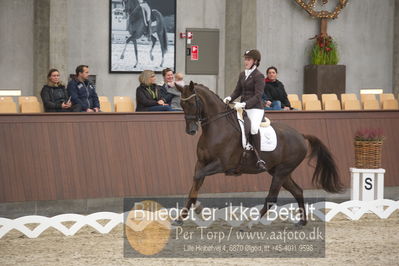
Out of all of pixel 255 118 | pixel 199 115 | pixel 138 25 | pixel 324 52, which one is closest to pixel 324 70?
pixel 324 52

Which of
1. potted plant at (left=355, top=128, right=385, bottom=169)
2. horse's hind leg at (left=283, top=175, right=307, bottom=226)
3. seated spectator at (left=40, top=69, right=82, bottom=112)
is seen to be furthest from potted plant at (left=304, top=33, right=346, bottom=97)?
horse's hind leg at (left=283, top=175, right=307, bottom=226)

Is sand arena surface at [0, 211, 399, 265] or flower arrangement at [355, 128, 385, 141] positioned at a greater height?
flower arrangement at [355, 128, 385, 141]

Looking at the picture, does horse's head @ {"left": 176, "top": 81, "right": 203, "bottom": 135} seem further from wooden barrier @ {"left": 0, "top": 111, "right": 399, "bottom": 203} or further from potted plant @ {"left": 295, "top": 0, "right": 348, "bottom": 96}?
potted plant @ {"left": 295, "top": 0, "right": 348, "bottom": 96}

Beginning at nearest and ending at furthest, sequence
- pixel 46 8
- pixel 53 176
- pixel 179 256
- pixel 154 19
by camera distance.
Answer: pixel 179 256, pixel 53 176, pixel 46 8, pixel 154 19

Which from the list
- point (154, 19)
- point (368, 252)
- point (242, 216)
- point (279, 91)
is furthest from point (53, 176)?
point (154, 19)

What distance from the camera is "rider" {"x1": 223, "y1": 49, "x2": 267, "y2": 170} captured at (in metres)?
8.47

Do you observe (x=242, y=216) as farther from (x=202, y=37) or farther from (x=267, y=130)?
(x=202, y=37)

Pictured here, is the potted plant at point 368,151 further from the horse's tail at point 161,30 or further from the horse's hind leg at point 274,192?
the horse's tail at point 161,30

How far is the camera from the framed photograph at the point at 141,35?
16.4 metres

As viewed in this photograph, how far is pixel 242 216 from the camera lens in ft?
29.5

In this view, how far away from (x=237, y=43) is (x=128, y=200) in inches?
299

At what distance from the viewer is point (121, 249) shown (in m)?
7.17

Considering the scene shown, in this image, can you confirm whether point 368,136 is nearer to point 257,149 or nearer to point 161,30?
point 257,149

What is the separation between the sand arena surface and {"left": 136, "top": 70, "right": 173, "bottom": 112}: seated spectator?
3.02 m
